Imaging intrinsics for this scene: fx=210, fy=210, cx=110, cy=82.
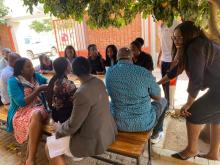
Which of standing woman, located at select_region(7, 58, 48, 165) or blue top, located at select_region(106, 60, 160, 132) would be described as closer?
blue top, located at select_region(106, 60, 160, 132)

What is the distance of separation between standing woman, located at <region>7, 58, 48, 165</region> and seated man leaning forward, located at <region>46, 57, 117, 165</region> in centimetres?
52

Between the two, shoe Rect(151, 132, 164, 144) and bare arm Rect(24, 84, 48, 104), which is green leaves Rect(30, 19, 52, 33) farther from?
shoe Rect(151, 132, 164, 144)

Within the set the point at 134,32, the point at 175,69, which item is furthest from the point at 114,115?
the point at 134,32

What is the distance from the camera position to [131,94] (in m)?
2.31

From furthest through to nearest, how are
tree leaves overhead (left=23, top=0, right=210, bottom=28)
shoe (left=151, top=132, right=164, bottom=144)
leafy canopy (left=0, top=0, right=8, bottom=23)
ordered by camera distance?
leafy canopy (left=0, top=0, right=8, bottom=23) < shoe (left=151, top=132, right=164, bottom=144) < tree leaves overhead (left=23, top=0, right=210, bottom=28)

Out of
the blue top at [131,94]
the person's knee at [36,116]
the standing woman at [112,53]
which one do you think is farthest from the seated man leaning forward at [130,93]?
the standing woman at [112,53]

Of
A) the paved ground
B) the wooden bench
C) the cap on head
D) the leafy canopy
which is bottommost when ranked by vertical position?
the paved ground

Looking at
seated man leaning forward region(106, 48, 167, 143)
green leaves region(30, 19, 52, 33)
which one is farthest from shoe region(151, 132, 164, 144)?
green leaves region(30, 19, 52, 33)

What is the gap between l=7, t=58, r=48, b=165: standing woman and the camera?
2779 millimetres

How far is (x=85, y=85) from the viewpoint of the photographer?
2092mm

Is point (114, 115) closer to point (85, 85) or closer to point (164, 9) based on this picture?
point (85, 85)

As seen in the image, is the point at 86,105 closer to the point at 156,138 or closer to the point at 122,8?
the point at 122,8

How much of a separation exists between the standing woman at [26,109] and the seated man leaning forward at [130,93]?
107cm

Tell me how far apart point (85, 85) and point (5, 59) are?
3.02 metres
